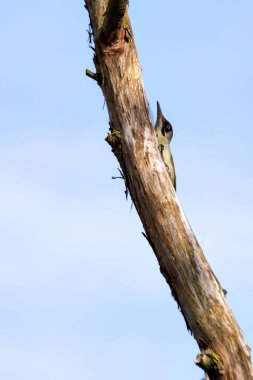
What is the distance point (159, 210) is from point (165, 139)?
1.23m

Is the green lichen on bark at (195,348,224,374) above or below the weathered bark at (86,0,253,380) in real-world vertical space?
below

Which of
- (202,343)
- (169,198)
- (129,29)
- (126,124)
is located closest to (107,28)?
(129,29)

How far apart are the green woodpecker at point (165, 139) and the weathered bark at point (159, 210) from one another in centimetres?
33

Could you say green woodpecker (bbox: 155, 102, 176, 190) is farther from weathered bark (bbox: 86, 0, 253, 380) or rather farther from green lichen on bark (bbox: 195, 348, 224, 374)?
green lichen on bark (bbox: 195, 348, 224, 374)

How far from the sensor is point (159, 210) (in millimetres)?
9234

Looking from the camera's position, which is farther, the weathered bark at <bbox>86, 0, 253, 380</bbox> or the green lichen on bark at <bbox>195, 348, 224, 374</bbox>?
the weathered bark at <bbox>86, 0, 253, 380</bbox>

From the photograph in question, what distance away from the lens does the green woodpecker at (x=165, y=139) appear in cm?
994

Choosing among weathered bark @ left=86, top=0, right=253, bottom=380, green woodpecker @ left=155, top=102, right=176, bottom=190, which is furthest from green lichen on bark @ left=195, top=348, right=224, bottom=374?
green woodpecker @ left=155, top=102, right=176, bottom=190

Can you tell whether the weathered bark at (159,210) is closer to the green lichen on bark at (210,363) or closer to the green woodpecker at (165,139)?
the green lichen on bark at (210,363)

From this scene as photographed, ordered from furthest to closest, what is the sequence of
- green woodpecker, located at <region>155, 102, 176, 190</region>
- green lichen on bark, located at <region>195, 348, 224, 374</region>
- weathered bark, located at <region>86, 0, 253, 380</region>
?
green woodpecker, located at <region>155, 102, 176, 190</region> → weathered bark, located at <region>86, 0, 253, 380</region> → green lichen on bark, located at <region>195, 348, 224, 374</region>

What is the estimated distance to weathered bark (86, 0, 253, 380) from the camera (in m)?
8.59

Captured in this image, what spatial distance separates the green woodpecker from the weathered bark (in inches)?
13.2

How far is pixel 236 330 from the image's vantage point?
28.4ft

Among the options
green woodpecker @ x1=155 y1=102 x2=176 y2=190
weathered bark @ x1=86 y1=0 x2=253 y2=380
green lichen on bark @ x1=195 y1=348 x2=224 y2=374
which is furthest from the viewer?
green woodpecker @ x1=155 y1=102 x2=176 y2=190
